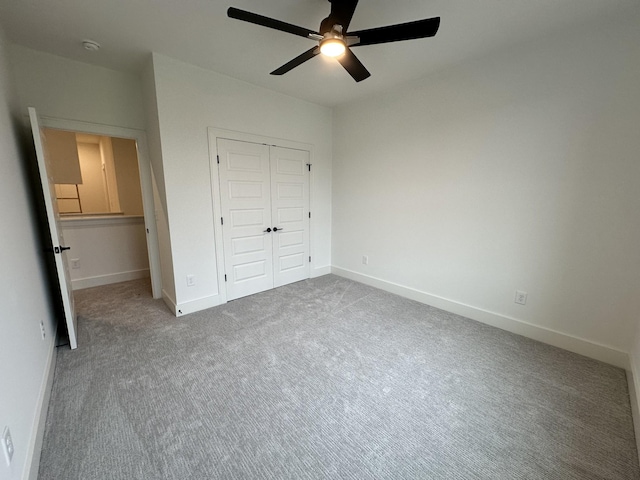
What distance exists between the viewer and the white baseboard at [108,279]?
3797 millimetres

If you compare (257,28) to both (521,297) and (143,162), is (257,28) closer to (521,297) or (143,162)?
(143,162)

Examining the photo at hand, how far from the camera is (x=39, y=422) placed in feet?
4.85

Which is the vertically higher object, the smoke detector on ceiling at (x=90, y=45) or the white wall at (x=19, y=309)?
the smoke detector on ceiling at (x=90, y=45)

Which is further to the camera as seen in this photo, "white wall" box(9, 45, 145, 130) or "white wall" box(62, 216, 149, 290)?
"white wall" box(62, 216, 149, 290)

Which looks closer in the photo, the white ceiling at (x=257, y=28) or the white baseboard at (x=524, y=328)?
the white ceiling at (x=257, y=28)

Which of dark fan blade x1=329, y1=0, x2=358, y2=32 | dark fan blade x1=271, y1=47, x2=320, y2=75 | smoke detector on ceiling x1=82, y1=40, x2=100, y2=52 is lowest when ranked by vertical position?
dark fan blade x1=271, y1=47, x2=320, y2=75

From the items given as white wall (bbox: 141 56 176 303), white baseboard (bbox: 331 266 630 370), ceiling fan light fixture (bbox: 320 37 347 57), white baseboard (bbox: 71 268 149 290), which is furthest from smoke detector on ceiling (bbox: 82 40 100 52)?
white baseboard (bbox: 331 266 630 370)

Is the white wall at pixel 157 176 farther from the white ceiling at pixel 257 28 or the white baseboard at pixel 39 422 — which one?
the white baseboard at pixel 39 422

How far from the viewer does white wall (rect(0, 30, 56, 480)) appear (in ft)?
3.94

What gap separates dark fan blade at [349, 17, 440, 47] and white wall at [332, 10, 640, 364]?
4.72ft

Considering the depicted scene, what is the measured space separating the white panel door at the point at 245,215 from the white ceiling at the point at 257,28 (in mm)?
900

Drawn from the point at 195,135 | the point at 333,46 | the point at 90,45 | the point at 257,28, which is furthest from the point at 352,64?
the point at 90,45

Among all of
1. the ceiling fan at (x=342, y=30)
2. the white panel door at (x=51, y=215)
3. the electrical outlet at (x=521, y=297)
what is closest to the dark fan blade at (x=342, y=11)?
the ceiling fan at (x=342, y=30)

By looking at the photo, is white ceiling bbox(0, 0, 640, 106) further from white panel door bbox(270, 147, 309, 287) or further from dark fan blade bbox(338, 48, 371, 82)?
white panel door bbox(270, 147, 309, 287)
